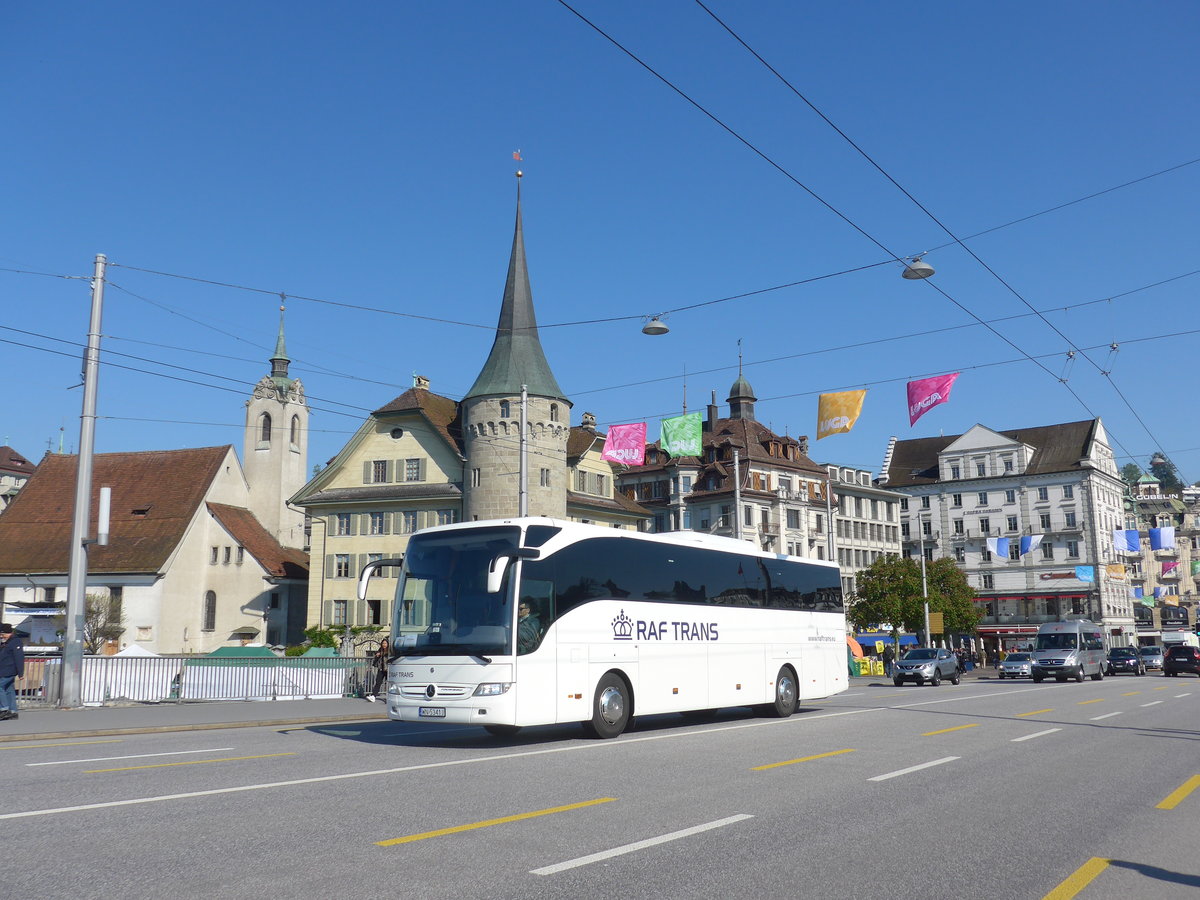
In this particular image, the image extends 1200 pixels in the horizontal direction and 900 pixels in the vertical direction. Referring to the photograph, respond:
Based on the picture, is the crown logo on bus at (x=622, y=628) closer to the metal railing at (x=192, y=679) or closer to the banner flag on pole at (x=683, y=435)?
the metal railing at (x=192, y=679)

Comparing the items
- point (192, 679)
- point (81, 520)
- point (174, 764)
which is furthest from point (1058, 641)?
point (174, 764)

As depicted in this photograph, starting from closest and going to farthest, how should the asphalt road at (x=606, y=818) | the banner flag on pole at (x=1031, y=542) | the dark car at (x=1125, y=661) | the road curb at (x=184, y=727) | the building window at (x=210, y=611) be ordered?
1. the asphalt road at (x=606, y=818)
2. the road curb at (x=184, y=727)
3. the dark car at (x=1125, y=661)
4. the building window at (x=210, y=611)
5. the banner flag on pole at (x=1031, y=542)

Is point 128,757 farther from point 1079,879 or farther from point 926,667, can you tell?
point 926,667

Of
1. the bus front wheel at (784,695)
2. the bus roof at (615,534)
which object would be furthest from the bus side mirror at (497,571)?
the bus front wheel at (784,695)

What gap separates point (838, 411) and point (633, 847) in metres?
22.6

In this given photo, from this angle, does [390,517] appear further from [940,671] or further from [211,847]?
[211,847]

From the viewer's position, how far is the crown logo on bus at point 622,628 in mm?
16359

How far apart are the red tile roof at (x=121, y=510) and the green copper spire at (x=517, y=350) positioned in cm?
1978

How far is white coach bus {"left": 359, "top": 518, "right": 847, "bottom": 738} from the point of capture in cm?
1461

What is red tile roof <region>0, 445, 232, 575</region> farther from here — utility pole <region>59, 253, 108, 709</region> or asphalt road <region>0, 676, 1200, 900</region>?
asphalt road <region>0, 676, 1200, 900</region>

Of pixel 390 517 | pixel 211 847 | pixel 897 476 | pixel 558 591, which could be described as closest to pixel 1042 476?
pixel 897 476

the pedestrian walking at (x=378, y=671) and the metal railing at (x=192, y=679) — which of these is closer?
the metal railing at (x=192, y=679)

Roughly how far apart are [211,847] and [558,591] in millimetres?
8472

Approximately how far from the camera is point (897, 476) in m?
99.6
